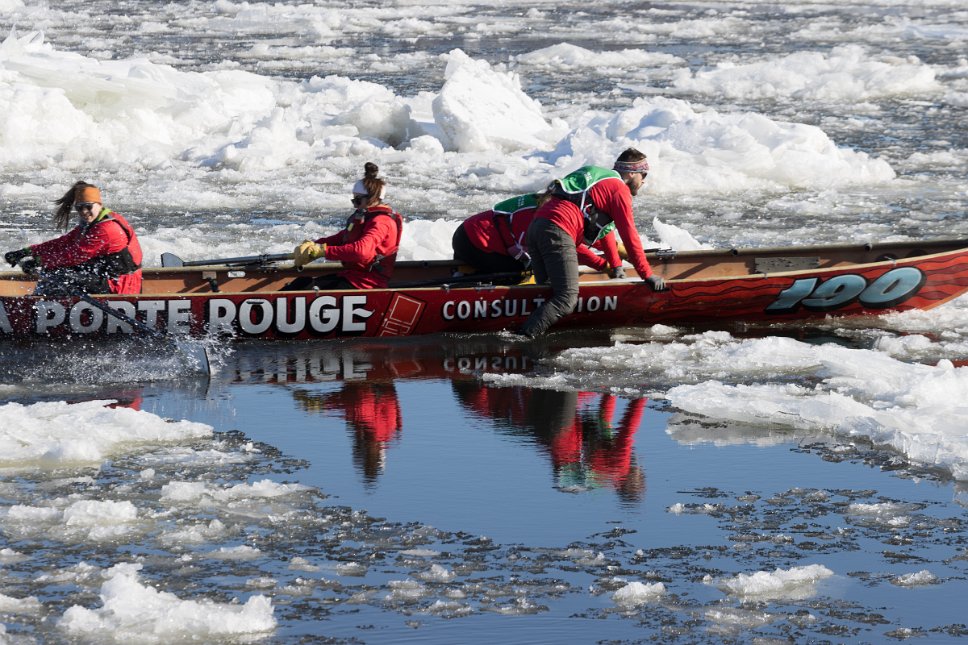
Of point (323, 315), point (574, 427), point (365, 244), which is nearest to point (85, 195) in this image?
point (323, 315)

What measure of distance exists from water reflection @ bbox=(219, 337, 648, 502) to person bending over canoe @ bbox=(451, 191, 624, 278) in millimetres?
625

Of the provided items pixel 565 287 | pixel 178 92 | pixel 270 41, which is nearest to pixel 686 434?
pixel 565 287

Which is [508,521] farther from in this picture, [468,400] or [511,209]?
[511,209]

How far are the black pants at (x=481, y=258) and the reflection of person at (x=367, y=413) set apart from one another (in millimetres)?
1963

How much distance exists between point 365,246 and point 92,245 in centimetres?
191

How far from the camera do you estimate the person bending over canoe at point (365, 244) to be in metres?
10.5

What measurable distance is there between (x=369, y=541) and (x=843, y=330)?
568cm

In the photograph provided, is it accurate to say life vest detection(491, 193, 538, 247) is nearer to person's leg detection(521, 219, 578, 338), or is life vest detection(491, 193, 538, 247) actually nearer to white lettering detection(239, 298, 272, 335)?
person's leg detection(521, 219, 578, 338)

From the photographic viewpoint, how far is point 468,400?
938 centimetres

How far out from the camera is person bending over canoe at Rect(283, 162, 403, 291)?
10.5 m

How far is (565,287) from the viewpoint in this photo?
10.7m

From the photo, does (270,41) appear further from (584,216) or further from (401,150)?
(584,216)

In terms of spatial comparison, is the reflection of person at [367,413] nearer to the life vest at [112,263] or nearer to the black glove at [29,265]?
the life vest at [112,263]

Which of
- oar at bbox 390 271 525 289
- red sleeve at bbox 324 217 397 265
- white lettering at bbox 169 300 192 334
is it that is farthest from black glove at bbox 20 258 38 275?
oar at bbox 390 271 525 289
